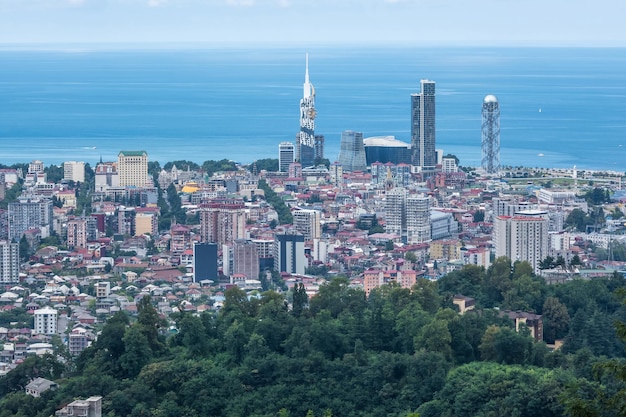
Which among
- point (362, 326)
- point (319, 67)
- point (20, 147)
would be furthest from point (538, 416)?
point (319, 67)

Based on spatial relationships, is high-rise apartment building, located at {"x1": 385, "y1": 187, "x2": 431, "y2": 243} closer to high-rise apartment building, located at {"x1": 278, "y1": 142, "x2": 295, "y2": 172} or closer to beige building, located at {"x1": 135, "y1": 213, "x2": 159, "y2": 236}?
beige building, located at {"x1": 135, "y1": 213, "x2": 159, "y2": 236}

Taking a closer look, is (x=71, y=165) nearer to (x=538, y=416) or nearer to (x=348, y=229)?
(x=348, y=229)

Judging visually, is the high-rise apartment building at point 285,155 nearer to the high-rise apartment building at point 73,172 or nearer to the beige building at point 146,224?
the high-rise apartment building at point 73,172

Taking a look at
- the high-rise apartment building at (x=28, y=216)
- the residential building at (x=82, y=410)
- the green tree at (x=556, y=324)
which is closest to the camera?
the residential building at (x=82, y=410)

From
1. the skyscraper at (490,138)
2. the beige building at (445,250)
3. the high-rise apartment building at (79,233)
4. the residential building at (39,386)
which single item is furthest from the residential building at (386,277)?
the skyscraper at (490,138)

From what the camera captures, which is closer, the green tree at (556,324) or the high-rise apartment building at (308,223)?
the green tree at (556,324)

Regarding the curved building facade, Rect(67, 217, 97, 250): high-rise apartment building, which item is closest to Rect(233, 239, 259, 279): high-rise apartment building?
Rect(67, 217, 97, 250): high-rise apartment building

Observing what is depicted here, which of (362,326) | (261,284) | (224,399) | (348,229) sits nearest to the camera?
(224,399)
